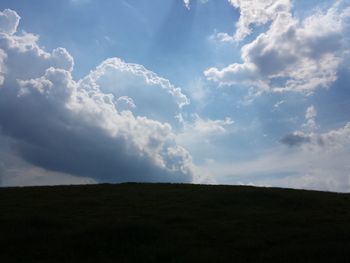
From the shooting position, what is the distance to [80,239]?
1122 inches

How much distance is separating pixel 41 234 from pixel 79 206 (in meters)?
12.7

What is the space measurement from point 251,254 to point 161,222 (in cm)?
1042

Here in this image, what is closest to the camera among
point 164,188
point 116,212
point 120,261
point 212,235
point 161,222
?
point 120,261

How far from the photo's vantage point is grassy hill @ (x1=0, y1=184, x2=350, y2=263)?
25.6 metres

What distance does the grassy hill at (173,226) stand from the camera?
25641 millimetres

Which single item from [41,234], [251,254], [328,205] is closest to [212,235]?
[251,254]

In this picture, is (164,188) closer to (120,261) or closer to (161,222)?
(161,222)

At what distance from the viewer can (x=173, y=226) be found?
3347cm

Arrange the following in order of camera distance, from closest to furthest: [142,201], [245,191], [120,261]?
[120,261] < [142,201] < [245,191]

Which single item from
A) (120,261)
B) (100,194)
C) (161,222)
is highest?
(100,194)

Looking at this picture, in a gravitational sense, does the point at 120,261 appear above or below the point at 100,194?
below

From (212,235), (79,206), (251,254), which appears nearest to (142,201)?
(79,206)

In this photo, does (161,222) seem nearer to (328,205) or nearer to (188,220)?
(188,220)

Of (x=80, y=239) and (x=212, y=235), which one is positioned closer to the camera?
(x=80, y=239)
